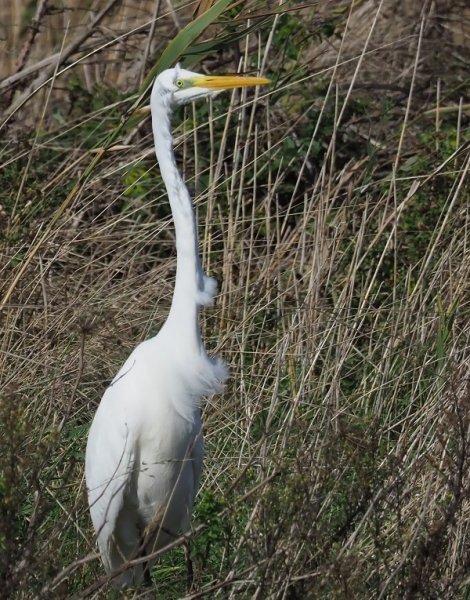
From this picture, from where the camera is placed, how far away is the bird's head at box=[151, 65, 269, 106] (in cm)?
263

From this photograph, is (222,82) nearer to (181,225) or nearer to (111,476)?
(181,225)

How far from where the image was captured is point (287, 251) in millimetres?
3953

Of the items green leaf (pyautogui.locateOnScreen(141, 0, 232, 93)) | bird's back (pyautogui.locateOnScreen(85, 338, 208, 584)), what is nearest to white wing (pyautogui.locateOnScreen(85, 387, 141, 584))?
bird's back (pyautogui.locateOnScreen(85, 338, 208, 584))

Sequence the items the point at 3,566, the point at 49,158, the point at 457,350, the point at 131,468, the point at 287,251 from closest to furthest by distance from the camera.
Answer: the point at 3,566, the point at 131,468, the point at 457,350, the point at 287,251, the point at 49,158

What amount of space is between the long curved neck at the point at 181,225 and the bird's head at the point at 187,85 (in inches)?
1.2

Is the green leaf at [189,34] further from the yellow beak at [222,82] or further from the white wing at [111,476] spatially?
the white wing at [111,476]

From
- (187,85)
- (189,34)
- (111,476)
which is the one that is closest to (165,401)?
(111,476)

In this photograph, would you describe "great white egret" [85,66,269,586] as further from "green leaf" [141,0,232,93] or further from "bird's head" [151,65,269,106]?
"green leaf" [141,0,232,93]

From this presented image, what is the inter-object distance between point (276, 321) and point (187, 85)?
4.03 ft

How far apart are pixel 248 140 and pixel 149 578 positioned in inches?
58.3

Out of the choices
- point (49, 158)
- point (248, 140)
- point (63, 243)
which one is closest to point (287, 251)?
point (248, 140)

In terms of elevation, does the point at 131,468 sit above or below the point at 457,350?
above

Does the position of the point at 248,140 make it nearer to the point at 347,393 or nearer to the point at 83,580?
the point at 347,393

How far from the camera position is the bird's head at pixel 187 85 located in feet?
8.64
